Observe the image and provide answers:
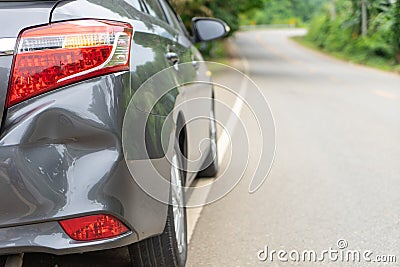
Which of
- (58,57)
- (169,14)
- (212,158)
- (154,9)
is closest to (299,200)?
(212,158)

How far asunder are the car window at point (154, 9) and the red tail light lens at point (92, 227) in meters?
1.64

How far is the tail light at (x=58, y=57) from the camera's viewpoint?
8.16 feet

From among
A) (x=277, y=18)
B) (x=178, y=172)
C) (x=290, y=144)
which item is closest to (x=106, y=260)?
(x=178, y=172)

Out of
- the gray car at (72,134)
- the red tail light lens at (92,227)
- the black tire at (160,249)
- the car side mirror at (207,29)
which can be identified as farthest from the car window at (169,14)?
the red tail light lens at (92,227)

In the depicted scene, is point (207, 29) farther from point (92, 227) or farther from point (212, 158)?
point (92, 227)

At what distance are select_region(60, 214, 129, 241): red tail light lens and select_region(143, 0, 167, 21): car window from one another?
1.64 meters

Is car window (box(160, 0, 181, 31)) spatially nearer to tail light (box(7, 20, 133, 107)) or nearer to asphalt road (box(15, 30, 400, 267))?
asphalt road (box(15, 30, 400, 267))

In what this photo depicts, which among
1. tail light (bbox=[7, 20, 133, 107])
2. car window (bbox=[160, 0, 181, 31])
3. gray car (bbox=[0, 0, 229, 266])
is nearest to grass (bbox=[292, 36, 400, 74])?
car window (bbox=[160, 0, 181, 31])

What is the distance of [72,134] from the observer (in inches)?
99.3

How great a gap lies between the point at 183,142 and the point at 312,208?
1559mm

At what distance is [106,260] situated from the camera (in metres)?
3.75

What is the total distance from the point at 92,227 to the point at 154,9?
198 centimetres

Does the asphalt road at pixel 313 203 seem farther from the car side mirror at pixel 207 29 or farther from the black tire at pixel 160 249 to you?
the car side mirror at pixel 207 29

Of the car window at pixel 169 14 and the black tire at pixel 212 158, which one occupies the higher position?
the car window at pixel 169 14
